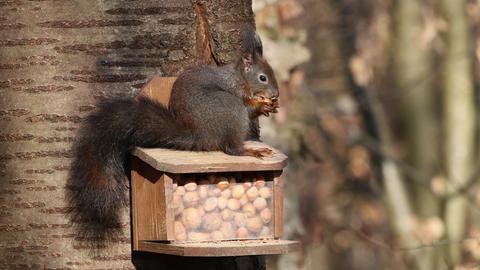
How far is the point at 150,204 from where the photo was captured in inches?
109

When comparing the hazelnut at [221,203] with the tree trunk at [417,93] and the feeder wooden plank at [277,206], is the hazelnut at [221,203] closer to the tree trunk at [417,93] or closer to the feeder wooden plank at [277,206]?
the feeder wooden plank at [277,206]

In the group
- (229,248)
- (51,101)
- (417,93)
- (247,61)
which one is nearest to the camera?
(229,248)

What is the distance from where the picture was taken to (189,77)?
2.89 m

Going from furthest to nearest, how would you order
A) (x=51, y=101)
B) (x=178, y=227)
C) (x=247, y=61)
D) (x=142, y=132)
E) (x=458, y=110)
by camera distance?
1. (x=458, y=110)
2. (x=247, y=61)
3. (x=51, y=101)
4. (x=142, y=132)
5. (x=178, y=227)

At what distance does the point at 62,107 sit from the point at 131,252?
17.5 inches

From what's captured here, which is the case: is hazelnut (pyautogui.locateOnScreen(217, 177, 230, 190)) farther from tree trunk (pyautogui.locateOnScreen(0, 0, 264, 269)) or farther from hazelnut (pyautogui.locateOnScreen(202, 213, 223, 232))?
tree trunk (pyautogui.locateOnScreen(0, 0, 264, 269))

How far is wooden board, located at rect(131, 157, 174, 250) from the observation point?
2.66m

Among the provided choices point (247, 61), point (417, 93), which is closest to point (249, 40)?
point (247, 61)

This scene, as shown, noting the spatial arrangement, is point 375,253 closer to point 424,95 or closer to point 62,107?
point 424,95

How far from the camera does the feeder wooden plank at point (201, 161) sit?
2.58 m

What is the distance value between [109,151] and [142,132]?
11 centimetres

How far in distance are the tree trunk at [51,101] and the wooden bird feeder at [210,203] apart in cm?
25

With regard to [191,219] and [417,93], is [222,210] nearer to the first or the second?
[191,219]

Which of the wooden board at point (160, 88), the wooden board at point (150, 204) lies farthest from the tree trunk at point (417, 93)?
the wooden board at point (150, 204)
